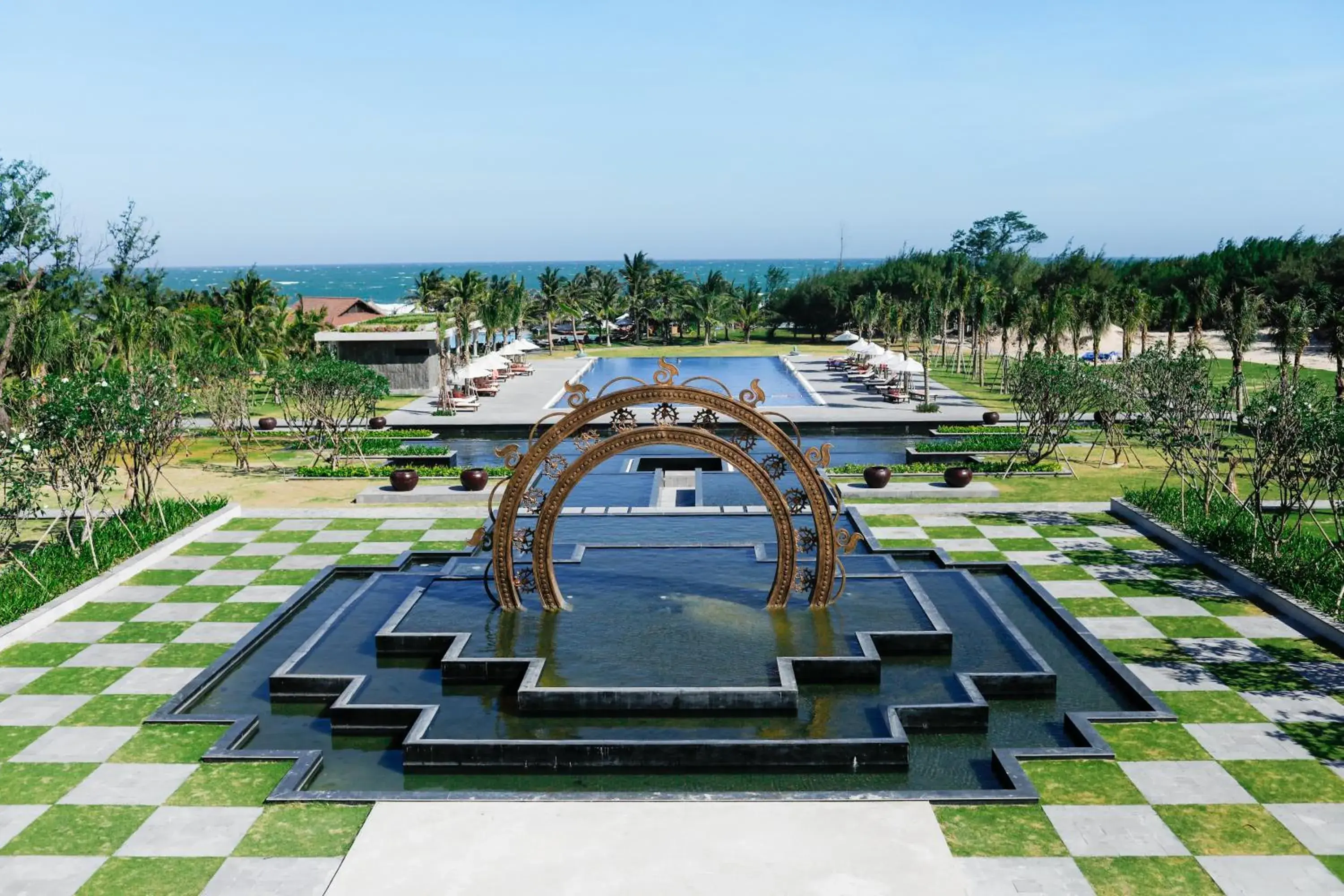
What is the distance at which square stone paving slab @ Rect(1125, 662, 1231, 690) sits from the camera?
1428cm

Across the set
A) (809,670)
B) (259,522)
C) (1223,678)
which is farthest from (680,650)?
(259,522)

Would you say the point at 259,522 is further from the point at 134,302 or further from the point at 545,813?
the point at 134,302

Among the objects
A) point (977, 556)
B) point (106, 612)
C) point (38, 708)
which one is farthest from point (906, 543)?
point (38, 708)

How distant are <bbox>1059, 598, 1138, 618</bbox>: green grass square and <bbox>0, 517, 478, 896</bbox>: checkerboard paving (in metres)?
12.2

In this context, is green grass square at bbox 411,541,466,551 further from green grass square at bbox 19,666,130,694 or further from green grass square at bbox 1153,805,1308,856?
green grass square at bbox 1153,805,1308,856

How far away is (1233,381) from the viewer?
2294cm

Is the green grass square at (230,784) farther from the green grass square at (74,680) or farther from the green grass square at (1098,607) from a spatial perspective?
the green grass square at (1098,607)

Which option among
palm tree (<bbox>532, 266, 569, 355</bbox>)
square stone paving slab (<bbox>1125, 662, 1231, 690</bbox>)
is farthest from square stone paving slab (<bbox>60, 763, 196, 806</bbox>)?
palm tree (<bbox>532, 266, 569, 355</bbox>)

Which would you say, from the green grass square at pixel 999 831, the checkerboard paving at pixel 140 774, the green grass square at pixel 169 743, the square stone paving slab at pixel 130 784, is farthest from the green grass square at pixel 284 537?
the green grass square at pixel 999 831

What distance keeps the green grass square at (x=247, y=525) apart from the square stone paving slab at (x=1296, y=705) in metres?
19.9

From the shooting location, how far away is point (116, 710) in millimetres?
13867

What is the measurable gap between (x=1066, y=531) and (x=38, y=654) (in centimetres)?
1987

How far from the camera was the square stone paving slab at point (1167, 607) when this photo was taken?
17.2 meters

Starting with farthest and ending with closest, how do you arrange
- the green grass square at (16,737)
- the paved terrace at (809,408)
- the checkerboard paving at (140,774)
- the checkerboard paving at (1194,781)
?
1. the paved terrace at (809,408)
2. the green grass square at (16,737)
3. the checkerboard paving at (140,774)
4. the checkerboard paving at (1194,781)
